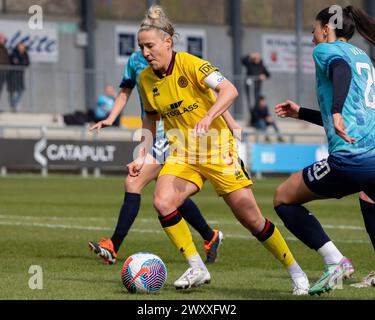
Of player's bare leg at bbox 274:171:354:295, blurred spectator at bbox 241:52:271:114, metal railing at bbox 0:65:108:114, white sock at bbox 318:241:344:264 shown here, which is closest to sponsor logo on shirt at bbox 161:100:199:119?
player's bare leg at bbox 274:171:354:295

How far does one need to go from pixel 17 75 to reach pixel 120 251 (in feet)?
68.8

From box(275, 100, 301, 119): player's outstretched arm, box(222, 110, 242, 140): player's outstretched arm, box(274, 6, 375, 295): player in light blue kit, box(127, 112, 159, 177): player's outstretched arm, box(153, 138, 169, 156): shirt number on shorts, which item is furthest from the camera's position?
box(153, 138, 169, 156): shirt number on shorts

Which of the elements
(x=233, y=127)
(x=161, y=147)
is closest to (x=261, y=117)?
(x=161, y=147)

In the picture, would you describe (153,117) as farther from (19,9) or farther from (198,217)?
(19,9)

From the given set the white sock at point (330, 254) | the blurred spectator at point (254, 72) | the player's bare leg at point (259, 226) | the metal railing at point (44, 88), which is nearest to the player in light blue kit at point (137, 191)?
the player's bare leg at point (259, 226)

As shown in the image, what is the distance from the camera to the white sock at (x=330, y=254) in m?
7.84

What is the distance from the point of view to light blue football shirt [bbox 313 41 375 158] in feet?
24.5

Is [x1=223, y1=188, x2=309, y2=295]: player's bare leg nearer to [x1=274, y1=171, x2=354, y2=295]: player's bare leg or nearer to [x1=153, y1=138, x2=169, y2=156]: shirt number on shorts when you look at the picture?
[x1=274, y1=171, x2=354, y2=295]: player's bare leg

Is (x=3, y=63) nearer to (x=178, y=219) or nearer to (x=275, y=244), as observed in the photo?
(x=178, y=219)

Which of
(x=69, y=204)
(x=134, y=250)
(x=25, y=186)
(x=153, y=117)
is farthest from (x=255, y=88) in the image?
(x=153, y=117)

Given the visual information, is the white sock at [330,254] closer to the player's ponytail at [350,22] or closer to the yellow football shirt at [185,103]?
the yellow football shirt at [185,103]

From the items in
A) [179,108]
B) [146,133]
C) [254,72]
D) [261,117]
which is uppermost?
[179,108]

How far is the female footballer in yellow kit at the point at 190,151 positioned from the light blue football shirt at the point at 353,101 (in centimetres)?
92

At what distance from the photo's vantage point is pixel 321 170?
24.9 ft
